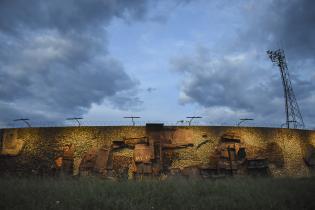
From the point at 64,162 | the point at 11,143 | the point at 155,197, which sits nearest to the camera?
the point at 155,197

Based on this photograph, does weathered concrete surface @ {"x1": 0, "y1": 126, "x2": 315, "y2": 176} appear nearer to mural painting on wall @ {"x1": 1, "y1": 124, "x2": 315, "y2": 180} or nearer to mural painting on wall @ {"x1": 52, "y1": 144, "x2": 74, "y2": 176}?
mural painting on wall @ {"x1": 1, "y1": 124, "x2": 315, "y2": 180}

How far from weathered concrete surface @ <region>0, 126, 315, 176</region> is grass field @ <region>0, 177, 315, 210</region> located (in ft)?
16.3

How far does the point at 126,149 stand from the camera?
1581 centimetres

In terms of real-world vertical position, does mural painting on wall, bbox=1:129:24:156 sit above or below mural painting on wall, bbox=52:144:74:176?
above

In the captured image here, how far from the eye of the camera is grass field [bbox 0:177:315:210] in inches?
325

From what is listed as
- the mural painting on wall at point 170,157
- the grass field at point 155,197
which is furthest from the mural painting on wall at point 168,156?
the grass field at point 155,197

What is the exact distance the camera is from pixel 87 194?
9070 mm

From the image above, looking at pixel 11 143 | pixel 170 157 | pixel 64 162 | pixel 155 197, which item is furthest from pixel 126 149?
pixel 155 197

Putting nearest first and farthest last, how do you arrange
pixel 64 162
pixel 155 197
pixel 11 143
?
pixel 155 197
pixel 64 162
pixel 11 143

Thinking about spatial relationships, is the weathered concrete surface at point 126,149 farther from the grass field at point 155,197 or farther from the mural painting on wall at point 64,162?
the grass field at point 155,197

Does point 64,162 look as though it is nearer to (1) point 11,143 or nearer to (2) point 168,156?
(1) point 11,143

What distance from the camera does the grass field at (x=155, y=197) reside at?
27.1 ft

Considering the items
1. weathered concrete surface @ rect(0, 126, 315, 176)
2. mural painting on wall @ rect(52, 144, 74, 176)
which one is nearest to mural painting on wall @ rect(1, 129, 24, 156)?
weathered concrete surface @ rect(0, 126, 315, 176)

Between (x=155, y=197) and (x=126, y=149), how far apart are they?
22.5 ft
